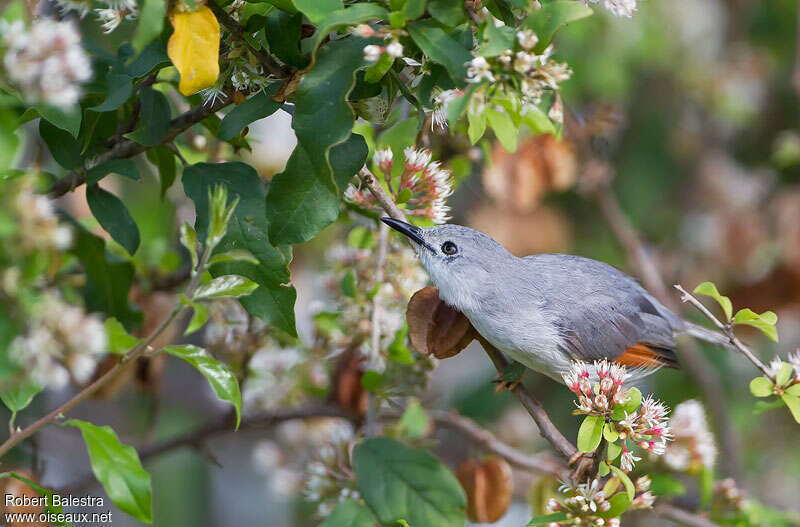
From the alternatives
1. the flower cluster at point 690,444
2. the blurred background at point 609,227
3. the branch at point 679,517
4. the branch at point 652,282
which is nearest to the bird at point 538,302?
the flower cluster at point 690,444

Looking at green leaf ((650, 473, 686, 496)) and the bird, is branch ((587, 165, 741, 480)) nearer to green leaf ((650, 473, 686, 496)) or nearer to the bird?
green leaf ((650, 473, 686, 496))

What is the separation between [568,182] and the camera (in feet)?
13.3

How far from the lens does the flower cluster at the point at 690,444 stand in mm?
2527

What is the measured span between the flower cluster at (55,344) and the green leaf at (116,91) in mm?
529

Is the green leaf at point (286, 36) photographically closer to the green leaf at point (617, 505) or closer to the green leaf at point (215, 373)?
the green leaf at point (215, 373)

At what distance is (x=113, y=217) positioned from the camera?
76.6 inches

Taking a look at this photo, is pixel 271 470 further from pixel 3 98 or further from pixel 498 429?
pixel 3 98

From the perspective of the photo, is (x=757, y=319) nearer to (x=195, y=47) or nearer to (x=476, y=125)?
(x=476, y=125)

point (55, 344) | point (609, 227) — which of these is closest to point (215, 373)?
point (55, 344)

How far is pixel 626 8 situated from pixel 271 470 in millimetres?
2782

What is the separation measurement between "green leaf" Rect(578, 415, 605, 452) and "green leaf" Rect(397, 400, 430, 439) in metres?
0.85

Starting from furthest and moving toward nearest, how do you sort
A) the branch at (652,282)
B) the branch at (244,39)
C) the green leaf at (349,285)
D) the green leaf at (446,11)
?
the branch at (652,282)
the green leaf at (349,285)
the branch at (244,39)
the green leaf at (446,11)

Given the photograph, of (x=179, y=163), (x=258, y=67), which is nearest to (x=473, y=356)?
(x=179, y=163)

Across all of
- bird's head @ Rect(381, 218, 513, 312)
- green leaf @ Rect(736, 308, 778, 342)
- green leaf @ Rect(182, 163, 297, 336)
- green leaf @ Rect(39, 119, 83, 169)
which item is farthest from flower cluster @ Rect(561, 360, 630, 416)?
green leaf @ Rect(39, 119, 83, 169)
